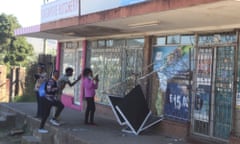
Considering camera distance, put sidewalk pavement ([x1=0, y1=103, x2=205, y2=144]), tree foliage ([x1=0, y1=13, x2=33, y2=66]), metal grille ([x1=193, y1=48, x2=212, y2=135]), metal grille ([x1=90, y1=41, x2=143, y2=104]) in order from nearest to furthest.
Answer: metal grille ([x1=193, y1=48, x2=212, y2=135])
sidewalk pavement ([x1=0, y1=103, x2=205, y2=144])
metal grille ([x1=90, y1=41, x2=143, y2=104])
tree foliage ([x1=0, y1=13, x2=33, y2=66])

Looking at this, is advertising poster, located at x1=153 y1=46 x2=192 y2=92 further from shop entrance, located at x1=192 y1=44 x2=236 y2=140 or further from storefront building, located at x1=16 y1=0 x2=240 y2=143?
shop entrance, located at x1=192 y1=44 x2=236 y2=140

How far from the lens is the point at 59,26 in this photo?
480 inches

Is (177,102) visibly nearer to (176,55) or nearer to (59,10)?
(176,55)

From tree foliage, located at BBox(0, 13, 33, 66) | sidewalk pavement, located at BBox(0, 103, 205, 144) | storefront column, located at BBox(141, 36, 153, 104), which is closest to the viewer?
sidewalk pavement, located at BBox(0, 103, 205, 144)

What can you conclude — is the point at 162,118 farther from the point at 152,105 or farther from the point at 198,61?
the point at 198,61

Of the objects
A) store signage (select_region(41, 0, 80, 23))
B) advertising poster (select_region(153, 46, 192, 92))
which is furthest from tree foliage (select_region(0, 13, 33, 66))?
advertising poster (select_region(153, 46, 192, 92))

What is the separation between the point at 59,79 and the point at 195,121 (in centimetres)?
378

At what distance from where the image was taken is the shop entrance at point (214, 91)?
28.6 feet

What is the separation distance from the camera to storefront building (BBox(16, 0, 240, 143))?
817 cm

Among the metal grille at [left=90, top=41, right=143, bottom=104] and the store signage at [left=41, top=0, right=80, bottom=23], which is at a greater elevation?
the store signage at [left=41, top=0, right=80, bottom=23]

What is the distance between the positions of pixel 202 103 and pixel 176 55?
1.45 meters

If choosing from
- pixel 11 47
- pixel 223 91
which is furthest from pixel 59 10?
pixel 11 47

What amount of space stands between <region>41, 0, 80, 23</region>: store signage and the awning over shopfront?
0.87 feet

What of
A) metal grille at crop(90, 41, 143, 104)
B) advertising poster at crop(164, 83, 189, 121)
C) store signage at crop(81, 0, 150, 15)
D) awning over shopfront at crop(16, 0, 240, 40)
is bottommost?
advertising poster at crop(164, 83, 189, 121)
